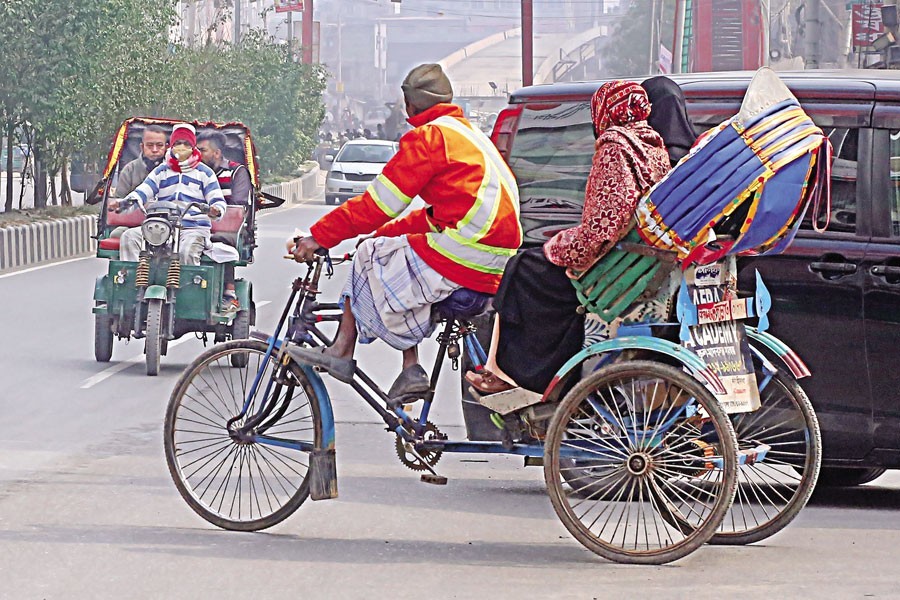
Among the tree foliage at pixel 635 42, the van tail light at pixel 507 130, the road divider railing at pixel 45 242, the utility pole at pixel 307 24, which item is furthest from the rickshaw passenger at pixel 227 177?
the tree foliage at pixel 635 42

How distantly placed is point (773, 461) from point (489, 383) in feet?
4.02

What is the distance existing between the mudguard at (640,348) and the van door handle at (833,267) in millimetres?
1095

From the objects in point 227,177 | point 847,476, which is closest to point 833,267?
point 847,476

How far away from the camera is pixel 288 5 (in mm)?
69625

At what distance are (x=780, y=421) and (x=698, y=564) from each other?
76cm

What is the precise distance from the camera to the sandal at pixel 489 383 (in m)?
6.69

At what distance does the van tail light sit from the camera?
7980mm

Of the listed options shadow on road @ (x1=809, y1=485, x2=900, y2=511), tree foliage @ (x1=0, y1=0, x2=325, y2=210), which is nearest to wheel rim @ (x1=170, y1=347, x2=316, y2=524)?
shadow on road @ (x1=809, y1=485, x2=900, y2=511)

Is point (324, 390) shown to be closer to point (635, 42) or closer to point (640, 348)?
point (640, 348)

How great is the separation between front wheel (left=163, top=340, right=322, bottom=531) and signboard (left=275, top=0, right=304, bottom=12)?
61.4 m

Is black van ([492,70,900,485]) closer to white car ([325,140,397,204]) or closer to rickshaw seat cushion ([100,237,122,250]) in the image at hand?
rickshaw seat cushion ([100,237,122,250])

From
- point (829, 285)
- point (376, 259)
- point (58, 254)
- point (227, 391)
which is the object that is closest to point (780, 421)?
point (829, 285)

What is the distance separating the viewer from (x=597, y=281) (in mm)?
6426

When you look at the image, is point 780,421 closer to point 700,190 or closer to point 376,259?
point 700,190
